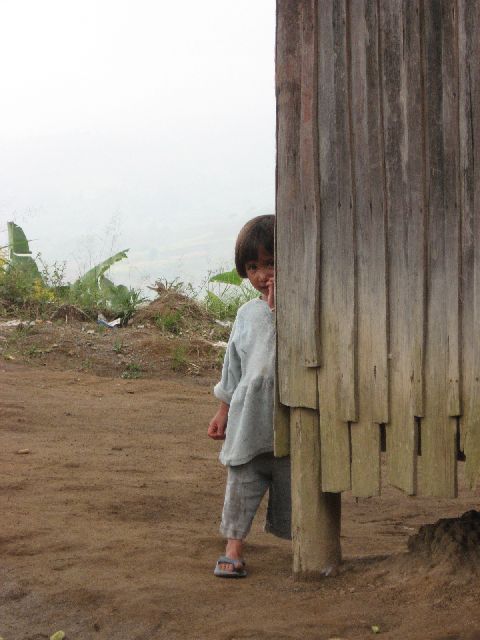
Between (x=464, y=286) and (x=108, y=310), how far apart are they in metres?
8.18

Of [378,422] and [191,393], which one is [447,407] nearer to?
[378,422]

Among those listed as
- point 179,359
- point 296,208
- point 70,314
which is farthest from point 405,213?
point 70,314

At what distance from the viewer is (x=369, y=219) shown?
3.88 metres

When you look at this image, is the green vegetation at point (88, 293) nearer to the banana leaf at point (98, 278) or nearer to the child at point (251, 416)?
the banana leaf at point (98, 278)

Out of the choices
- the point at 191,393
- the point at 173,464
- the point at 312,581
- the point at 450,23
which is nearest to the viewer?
the point at 450,23

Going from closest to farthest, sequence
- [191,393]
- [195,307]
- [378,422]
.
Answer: [378,422]
[191,393]
[195,307]

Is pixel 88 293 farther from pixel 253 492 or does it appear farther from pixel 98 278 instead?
pixel 253 492

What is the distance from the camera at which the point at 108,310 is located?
37.9 ft

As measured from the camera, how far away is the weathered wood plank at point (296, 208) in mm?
3982

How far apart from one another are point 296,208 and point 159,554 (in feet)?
5.55

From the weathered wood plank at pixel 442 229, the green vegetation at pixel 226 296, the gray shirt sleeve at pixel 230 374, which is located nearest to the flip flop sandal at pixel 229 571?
the gray shirt sleeve at pixel 230 374

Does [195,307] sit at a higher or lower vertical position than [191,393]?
higher

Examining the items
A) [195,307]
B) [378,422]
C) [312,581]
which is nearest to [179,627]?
[312,581]

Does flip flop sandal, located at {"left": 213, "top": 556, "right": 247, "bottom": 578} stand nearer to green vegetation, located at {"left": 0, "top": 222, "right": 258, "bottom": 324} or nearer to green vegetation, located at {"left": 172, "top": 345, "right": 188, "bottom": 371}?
green vegetation, located at {"left": 172, "top": 345, "right": 188, "bottom": 371}
